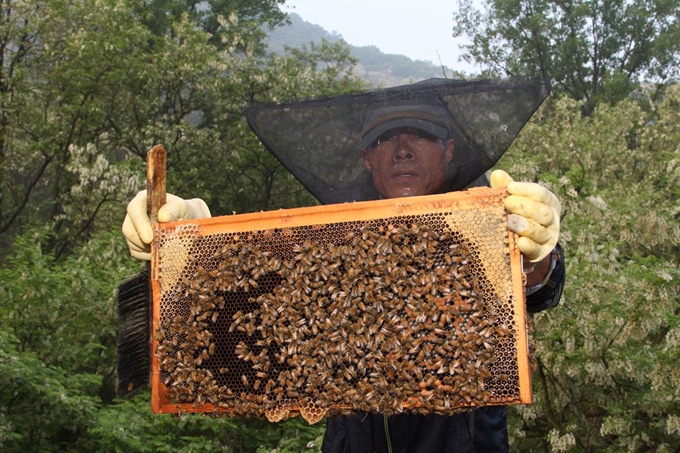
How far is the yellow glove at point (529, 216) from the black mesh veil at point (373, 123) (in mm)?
642

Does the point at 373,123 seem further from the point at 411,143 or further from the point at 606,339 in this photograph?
the point at 606,339

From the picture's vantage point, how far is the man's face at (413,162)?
3643mm

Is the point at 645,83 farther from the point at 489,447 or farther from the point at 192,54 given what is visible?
the point at 489,447

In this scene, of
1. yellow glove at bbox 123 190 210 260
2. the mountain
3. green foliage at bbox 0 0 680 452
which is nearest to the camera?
yellow glove at bbox 123 190 210 260

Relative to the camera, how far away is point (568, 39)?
37.7 m

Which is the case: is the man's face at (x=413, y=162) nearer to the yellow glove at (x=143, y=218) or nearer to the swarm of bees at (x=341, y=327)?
the swarm of bees at (x=341, y=327)

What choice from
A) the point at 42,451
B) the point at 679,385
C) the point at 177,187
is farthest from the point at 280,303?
the point at 177,187

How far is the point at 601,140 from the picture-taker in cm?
1762

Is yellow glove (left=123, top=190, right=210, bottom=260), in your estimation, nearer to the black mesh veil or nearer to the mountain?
the black mesh veil

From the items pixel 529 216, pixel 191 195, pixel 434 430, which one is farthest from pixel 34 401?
pixel 191 195

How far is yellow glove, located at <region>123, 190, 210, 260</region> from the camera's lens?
340 centimetres

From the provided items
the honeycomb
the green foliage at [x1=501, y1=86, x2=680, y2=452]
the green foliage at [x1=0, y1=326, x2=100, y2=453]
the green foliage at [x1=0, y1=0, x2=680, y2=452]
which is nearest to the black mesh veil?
the honeycomb

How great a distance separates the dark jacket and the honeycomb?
0.50m

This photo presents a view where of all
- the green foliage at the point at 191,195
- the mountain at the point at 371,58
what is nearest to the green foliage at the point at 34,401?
the green foliage at the point at 191,195
